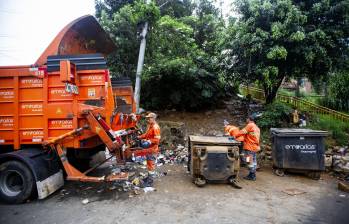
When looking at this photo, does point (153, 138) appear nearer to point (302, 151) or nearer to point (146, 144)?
point (146, 144)

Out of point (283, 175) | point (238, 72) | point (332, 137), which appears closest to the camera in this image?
point (283, 175)

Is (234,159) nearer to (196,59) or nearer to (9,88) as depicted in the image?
(9,88)

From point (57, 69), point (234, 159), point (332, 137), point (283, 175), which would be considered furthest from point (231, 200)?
point (332, 137)

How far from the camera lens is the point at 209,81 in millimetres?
9812

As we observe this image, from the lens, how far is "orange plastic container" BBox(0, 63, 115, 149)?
14.7 ft

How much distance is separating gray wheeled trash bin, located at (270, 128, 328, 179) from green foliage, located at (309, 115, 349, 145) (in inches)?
110

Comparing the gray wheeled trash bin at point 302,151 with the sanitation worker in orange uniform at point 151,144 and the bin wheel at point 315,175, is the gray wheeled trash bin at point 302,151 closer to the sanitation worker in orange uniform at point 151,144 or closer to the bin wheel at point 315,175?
→ the bin wheel at point 315,175

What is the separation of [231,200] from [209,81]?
6062 millimetres

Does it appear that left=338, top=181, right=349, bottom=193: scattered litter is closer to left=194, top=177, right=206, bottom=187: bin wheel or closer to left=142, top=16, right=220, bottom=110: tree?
left=194, top=177, right=206, bottom=187: bin wheel

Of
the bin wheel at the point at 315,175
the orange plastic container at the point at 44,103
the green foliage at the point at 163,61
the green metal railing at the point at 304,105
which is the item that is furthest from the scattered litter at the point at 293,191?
the green metal railing at the point at 304,105

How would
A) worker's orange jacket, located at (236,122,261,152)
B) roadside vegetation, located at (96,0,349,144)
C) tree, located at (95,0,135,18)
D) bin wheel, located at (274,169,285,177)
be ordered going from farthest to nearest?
1. tree, located at (95,0,135,18)
2. roadside vegetation, located at (96,0,349,144)
3. bin wheel, located at (274,169,285,177)
4. worker's orange jacket, located at (236,122,261,152)

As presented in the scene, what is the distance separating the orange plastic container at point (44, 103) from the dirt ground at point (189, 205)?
3.36 feet

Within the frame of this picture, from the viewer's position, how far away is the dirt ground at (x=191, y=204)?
12.2 ft

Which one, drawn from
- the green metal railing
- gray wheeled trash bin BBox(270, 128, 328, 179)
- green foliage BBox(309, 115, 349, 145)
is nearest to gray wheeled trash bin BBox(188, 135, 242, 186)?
gray wheeled trash bin BBox(270, 128, 328, 179)
